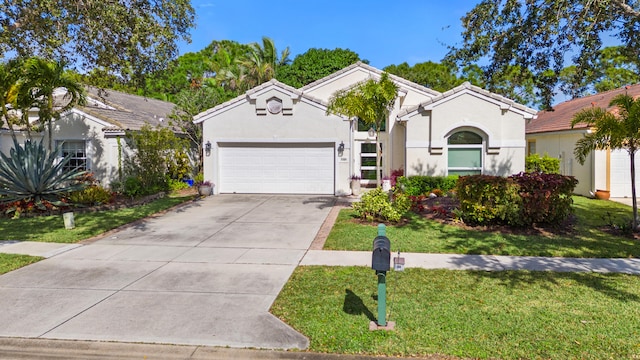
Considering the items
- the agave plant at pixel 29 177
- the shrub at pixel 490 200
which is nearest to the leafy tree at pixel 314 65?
the agave plant at pixel 29 177

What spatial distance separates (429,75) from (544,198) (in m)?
31.1

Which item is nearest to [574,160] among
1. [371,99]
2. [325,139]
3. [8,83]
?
[325,139]

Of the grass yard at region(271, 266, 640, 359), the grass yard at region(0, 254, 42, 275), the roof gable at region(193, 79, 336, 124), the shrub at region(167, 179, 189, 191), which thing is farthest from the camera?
the shrub at region(167, 179, 189, 191)

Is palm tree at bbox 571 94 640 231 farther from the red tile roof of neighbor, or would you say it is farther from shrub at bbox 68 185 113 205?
shrub at bbox 68 185 113 205

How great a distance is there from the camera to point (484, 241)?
10.1m

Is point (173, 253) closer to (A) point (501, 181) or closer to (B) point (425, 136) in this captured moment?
(A) point (501, 181)

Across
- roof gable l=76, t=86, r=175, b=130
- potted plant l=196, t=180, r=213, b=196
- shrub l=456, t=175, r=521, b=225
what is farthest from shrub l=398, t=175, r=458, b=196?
roof gable l=76, t=86, r=175, b=130

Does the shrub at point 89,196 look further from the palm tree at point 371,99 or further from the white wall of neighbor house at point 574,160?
the white wall of neighbor house at point 574,160

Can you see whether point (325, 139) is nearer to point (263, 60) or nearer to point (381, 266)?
point (381, 266)

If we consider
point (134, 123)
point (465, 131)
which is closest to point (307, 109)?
point (465, 131)

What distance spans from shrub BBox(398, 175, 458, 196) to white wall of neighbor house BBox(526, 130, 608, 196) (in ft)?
20.0

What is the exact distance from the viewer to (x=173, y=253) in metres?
9.25

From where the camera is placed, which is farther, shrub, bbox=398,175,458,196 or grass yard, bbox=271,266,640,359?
shrub, bbox=398,175,458,196

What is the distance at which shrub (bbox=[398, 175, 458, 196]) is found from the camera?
17.1m
